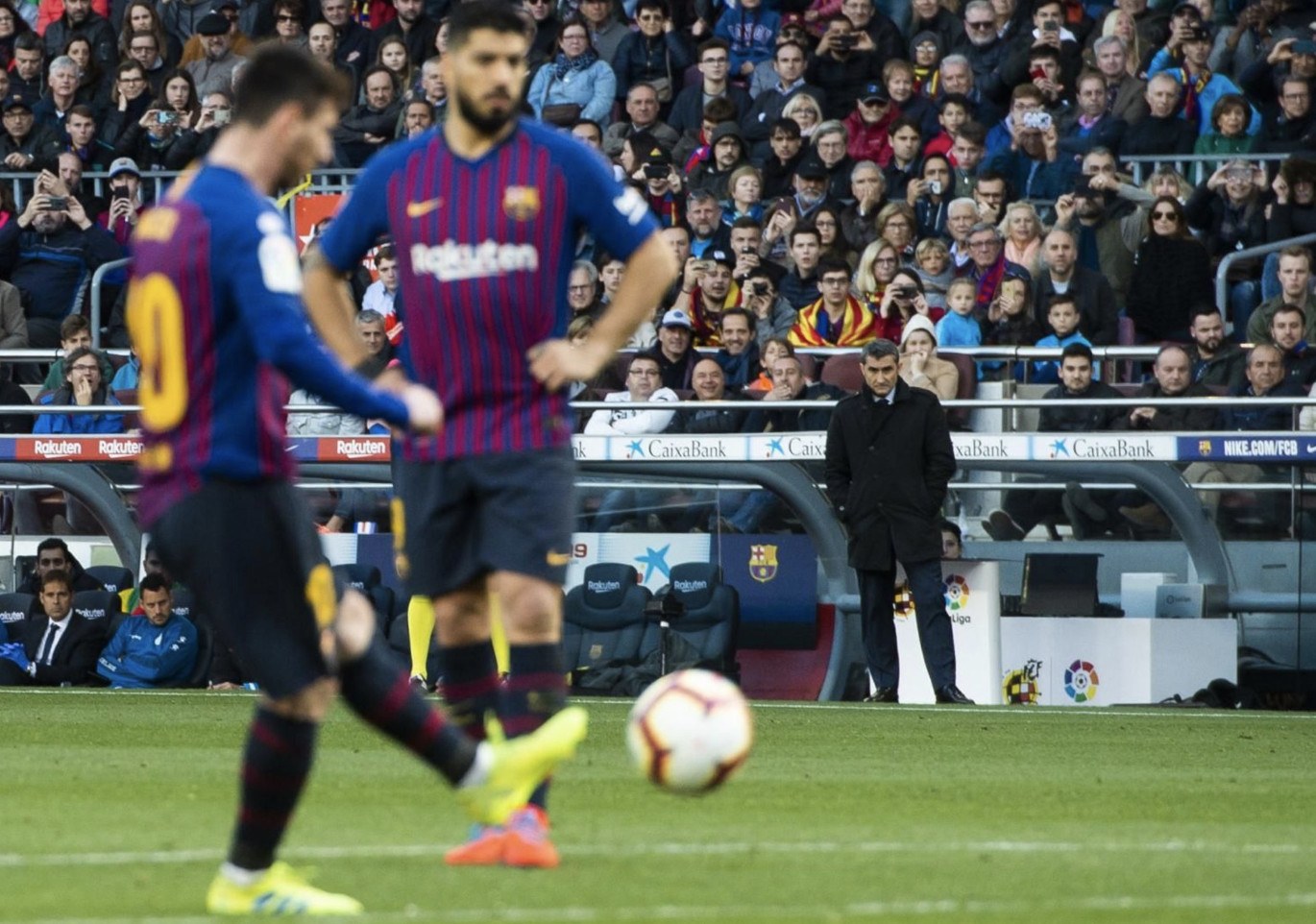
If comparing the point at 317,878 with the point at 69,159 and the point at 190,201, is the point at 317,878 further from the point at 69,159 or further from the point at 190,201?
the point at 69,159

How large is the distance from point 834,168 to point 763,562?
467 centimetres

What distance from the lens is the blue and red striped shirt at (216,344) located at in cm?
530

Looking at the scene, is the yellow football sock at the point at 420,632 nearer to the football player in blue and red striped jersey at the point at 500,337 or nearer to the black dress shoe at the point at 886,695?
the black dress shoe at the point at 886,695

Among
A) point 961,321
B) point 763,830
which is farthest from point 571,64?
point 763,830

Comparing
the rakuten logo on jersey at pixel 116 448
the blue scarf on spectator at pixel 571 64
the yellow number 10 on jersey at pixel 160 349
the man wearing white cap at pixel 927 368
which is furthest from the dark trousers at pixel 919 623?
the yellow number 10 on jersey at pixel 160 349

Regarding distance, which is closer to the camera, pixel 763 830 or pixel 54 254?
pixel 763 830

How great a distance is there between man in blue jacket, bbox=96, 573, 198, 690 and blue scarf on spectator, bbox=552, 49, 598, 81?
272 inches

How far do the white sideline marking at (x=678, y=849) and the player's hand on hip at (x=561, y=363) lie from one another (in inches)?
51.5

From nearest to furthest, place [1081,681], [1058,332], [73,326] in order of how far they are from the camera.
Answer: [1081,681], [1058,332], [73,326]

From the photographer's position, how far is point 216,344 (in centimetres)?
540

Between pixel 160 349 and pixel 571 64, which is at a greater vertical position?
pixel 571 64

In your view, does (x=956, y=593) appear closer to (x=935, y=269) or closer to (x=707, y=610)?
Answer: (x=707, y=610)

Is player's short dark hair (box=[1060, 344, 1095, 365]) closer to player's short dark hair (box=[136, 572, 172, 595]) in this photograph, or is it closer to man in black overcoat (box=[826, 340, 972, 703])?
man in black overcoat (box=[826, 340, 972, 703])

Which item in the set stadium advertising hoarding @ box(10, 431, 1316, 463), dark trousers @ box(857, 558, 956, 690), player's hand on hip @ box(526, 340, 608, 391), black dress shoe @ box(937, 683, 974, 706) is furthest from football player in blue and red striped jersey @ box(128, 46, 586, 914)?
black dress shoe @ box(937, 683, 974, 706)
